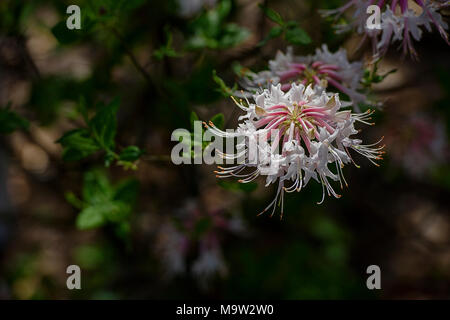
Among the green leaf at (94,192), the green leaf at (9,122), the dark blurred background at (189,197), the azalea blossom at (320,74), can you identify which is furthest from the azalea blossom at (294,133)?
the green leaf at (9,122)

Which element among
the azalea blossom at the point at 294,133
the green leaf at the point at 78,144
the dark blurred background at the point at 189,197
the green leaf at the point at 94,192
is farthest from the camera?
the dark blurred background at the point at 189,197

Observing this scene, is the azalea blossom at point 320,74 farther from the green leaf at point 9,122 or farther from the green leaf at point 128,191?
the green leaf at point 9,122

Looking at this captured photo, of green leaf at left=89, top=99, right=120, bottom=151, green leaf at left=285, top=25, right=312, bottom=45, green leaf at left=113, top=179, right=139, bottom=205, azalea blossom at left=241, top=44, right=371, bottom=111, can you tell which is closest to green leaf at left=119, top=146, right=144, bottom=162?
green leaf at left=89, top=99, right=120, bottom=151

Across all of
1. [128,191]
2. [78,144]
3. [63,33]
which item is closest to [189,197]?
[128,191]

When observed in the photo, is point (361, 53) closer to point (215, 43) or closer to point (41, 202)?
point (215, 43)
